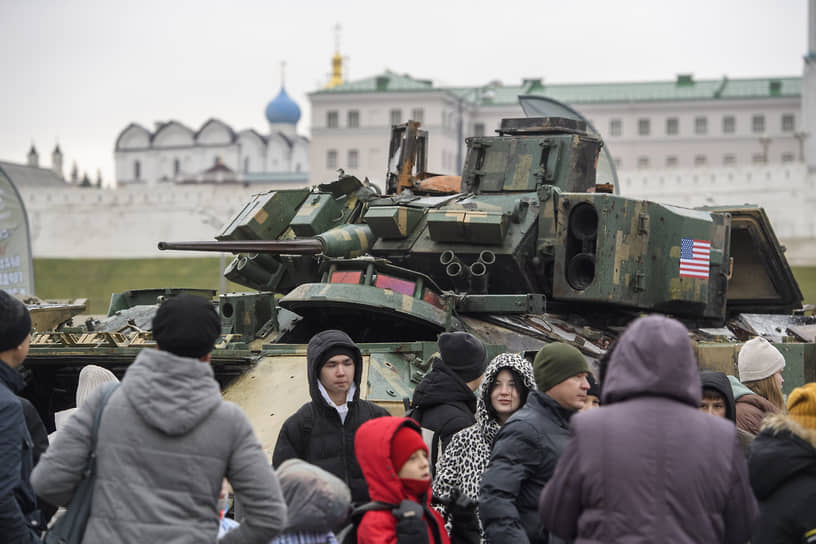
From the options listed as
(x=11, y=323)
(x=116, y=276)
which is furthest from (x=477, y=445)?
(x=116, y=276)

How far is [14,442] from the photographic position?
5.62 metres

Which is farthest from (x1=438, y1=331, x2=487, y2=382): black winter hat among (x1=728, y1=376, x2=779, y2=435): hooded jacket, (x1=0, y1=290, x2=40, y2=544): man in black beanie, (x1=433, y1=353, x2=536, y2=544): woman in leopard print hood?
(x1=0, y1=290, x2=40, y2=544): man in black beanie

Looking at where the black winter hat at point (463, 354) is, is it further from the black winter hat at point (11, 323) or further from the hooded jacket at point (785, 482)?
the black winter hat at point (11, 323)

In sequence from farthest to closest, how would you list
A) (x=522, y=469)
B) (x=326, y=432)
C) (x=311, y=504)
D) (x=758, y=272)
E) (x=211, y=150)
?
(x=211, y=150)
(x=758, y=272)
(x=326, y=432)
(x=522, y=469)
(x=311, y=504)

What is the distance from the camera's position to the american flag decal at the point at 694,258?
11328mm

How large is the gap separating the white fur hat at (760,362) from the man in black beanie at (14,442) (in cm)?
421

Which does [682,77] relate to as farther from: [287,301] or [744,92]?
[287,301]

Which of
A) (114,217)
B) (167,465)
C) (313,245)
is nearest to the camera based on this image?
(167,465)

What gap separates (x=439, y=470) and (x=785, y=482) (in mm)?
1812

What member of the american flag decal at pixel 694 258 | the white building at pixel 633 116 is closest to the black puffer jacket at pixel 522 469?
the american flag decal at pixel 694 258

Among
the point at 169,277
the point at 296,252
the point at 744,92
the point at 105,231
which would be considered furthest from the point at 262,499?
the point at 744,92

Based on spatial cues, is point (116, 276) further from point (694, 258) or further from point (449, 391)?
point (449, 391)

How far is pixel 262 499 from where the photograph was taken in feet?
15.2

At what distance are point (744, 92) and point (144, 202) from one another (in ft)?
140
